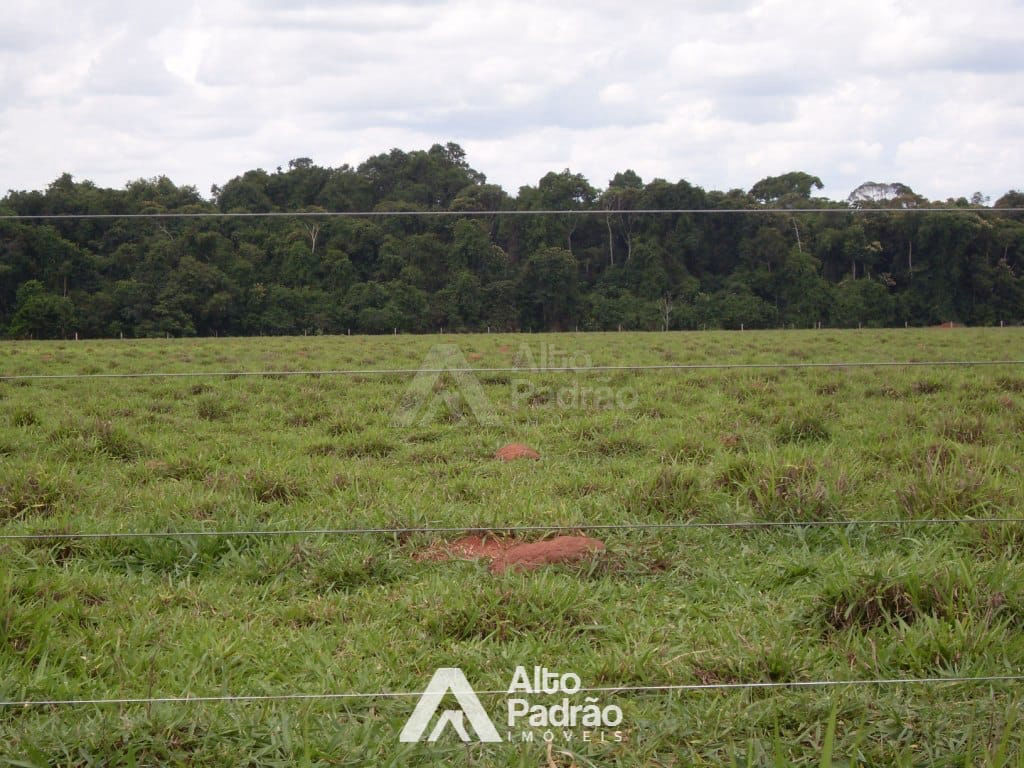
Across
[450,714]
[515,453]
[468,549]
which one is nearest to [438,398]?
[515,453]

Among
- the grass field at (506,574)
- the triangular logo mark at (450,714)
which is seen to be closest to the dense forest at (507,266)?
the grass field at (506,574)

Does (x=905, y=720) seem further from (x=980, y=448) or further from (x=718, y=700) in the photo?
(x=980, y=448)

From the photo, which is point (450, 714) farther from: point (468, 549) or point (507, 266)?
point (507, 266)

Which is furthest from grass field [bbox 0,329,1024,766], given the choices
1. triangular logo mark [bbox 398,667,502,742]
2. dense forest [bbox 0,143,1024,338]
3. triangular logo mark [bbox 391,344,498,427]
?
triangular logo mark [bbox 391,344,498,427]

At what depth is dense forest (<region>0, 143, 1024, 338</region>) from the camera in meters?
2.97

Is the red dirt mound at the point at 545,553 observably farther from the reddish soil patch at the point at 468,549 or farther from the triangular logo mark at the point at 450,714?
the triangular logo mark at the point at 450,714

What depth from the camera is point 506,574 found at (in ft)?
Answer: 9.77

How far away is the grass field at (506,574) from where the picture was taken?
207 centimetres

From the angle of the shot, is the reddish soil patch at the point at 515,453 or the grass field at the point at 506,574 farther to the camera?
the reddish soil patch at the point at 515,453

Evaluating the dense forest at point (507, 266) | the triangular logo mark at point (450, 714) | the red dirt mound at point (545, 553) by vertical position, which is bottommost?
the triangular logo mark at point (450, 714)

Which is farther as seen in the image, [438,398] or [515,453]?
[438,398]

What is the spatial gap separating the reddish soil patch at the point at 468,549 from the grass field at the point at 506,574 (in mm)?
74

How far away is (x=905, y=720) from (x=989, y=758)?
0.82 ft

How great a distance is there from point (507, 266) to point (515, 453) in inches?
78.1
